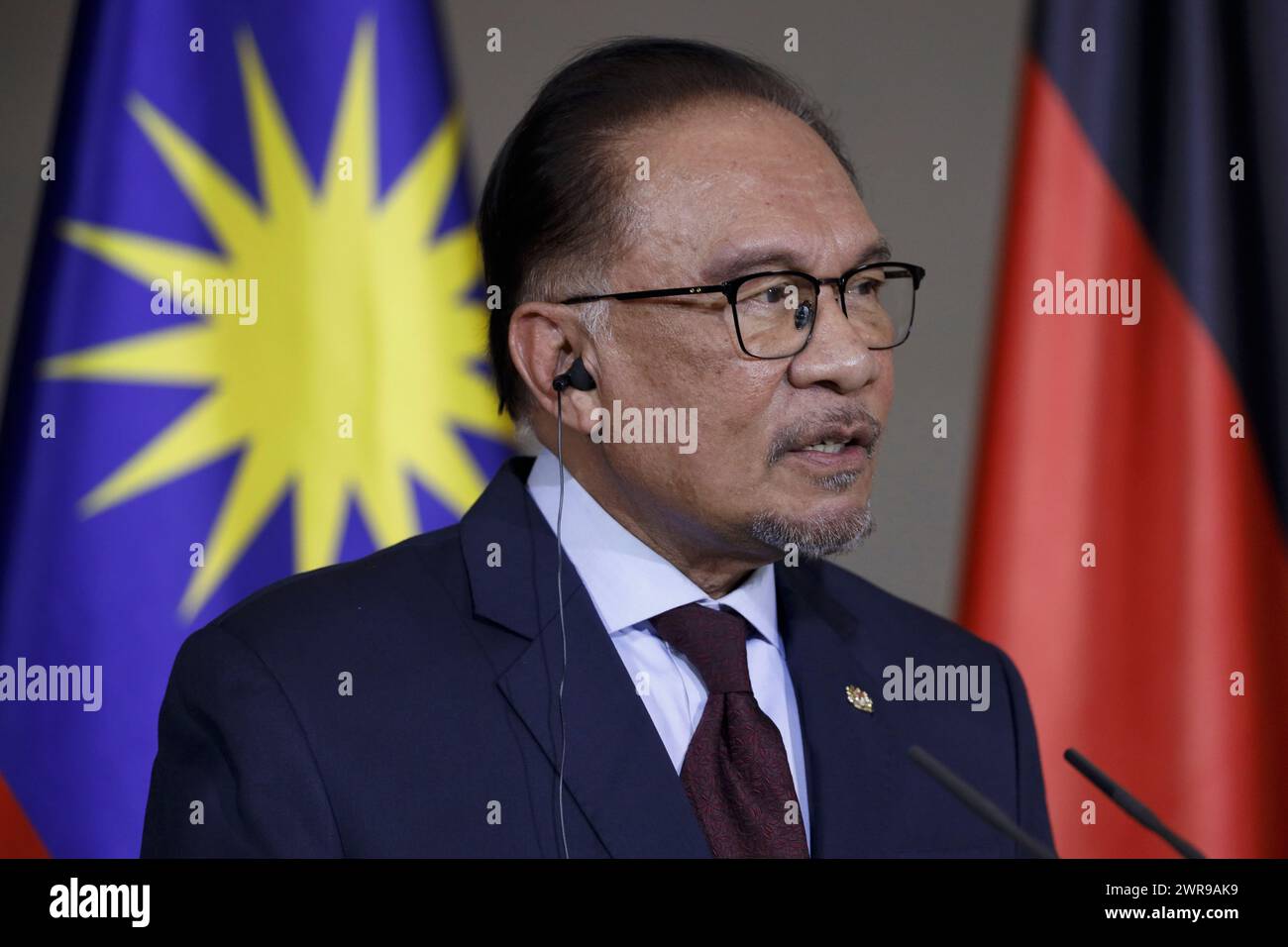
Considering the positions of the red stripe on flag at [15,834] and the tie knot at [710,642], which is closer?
the tie knot at [710,642]

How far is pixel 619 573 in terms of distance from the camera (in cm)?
167

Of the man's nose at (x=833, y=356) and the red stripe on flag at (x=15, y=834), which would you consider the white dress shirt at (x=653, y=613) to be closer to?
the man's nose at (x=833, y=356)

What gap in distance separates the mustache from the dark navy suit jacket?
0.85 ft

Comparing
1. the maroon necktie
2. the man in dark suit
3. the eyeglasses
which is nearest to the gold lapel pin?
the man in dark suit

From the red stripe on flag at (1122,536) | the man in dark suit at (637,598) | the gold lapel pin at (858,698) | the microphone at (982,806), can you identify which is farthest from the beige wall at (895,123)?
the microphone at (982,806)

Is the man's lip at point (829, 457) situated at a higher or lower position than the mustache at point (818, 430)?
lower

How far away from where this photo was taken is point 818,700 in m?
1.69

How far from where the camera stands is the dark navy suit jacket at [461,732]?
147 centimetres

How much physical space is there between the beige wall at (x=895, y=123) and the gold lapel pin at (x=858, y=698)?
2.12 ft

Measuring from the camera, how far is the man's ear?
172cm

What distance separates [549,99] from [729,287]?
1.29 feet

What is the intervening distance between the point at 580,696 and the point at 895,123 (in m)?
1.26

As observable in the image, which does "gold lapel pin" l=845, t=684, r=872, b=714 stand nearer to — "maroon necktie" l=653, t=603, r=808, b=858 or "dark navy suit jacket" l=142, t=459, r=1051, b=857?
"dark navy suit jacket" l=142, t=459, r=1051, b=857
